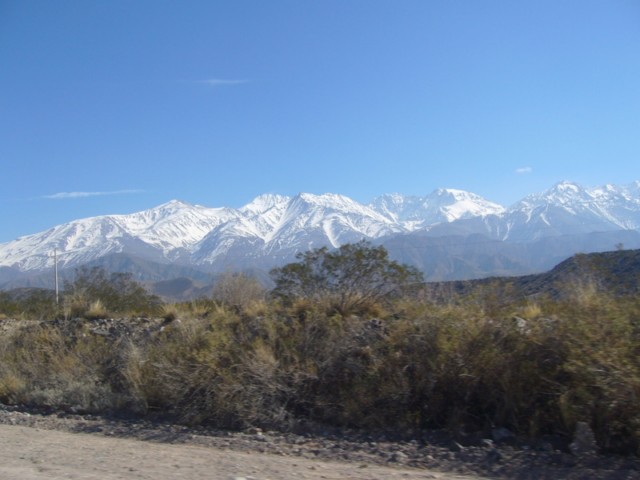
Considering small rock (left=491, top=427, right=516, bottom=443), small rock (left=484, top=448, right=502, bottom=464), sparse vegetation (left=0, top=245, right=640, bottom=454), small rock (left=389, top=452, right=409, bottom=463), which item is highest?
sparse vegetation (left=0, top=245, right=640, bottom=454)

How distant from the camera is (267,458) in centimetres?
709

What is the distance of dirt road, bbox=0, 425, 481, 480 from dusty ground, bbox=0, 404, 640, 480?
1 cm

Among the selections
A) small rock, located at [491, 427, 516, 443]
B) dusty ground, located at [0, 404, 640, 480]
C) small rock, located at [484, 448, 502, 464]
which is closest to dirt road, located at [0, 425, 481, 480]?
dusty ground, located at [0, 404, 640, 480]

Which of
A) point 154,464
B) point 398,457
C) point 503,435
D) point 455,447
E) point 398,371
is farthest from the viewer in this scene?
point 398,371

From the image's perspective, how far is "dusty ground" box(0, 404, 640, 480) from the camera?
636cm

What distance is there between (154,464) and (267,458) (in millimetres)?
1274

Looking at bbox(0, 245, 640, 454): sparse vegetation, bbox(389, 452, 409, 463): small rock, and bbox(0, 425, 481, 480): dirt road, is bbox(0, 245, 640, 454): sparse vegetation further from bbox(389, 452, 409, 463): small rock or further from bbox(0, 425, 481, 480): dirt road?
bbox(0, 425, 481, 480): dirt road

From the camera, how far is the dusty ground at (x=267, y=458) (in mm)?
6355

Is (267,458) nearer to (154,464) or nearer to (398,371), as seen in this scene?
(154,464)

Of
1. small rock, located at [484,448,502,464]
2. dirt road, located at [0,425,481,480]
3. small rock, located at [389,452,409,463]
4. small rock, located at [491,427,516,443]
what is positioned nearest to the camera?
dirt road, located at [0,425,481,480]

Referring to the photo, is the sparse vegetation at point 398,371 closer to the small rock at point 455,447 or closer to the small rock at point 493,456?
the small rock at point 455,447

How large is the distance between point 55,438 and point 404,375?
4.86m

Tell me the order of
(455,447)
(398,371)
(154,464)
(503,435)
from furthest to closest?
(398,371), (503,435), (455,447), (154,464)

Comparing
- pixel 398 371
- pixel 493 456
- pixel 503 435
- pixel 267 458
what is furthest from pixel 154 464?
pixel 503 435
